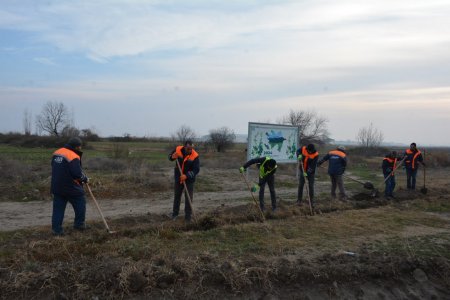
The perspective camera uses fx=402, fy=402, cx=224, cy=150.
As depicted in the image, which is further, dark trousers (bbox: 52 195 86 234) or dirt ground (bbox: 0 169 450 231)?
dirt ground (bbox: 0 169 450 231)

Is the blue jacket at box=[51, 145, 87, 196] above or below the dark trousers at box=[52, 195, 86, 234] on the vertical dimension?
above

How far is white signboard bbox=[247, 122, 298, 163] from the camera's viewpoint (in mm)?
15604

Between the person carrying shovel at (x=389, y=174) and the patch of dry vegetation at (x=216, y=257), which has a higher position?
the person carrying shovel at (x=389, y=174)

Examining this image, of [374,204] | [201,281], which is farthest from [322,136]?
[201,281]

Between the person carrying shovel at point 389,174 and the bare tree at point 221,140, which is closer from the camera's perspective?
the person carrying shovel at point 389,174

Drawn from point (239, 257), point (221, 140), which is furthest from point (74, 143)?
point (221, 140)

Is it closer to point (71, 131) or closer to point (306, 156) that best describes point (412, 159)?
point (306, 156)

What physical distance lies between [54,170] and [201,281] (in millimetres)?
3712

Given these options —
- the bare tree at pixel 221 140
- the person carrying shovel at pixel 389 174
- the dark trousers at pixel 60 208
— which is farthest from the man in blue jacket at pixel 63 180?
the bare tree at pixel 221 140

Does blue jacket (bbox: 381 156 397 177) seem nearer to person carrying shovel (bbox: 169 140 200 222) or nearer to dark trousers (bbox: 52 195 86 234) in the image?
person carrying shovel (bbox: 169 140 200 222)

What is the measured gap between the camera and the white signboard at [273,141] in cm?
1560

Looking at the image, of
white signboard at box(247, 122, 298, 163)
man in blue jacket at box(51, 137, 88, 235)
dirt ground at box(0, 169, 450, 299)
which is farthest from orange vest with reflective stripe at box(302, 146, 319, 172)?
man in blue jacket at box(51, 137, 88, 235)

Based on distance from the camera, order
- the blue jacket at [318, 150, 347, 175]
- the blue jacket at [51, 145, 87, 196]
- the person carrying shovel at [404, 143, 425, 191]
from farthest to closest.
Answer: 1. the person carrying shovel at [404, 143, 425, 191]
2. the blue jacket at [318, 150, 347, 175]
3. the blue jacket at [51, 145, 87, 196]

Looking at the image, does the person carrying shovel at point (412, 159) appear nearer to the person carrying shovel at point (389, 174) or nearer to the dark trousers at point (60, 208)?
the person carrying shovel at point (389, 174)
